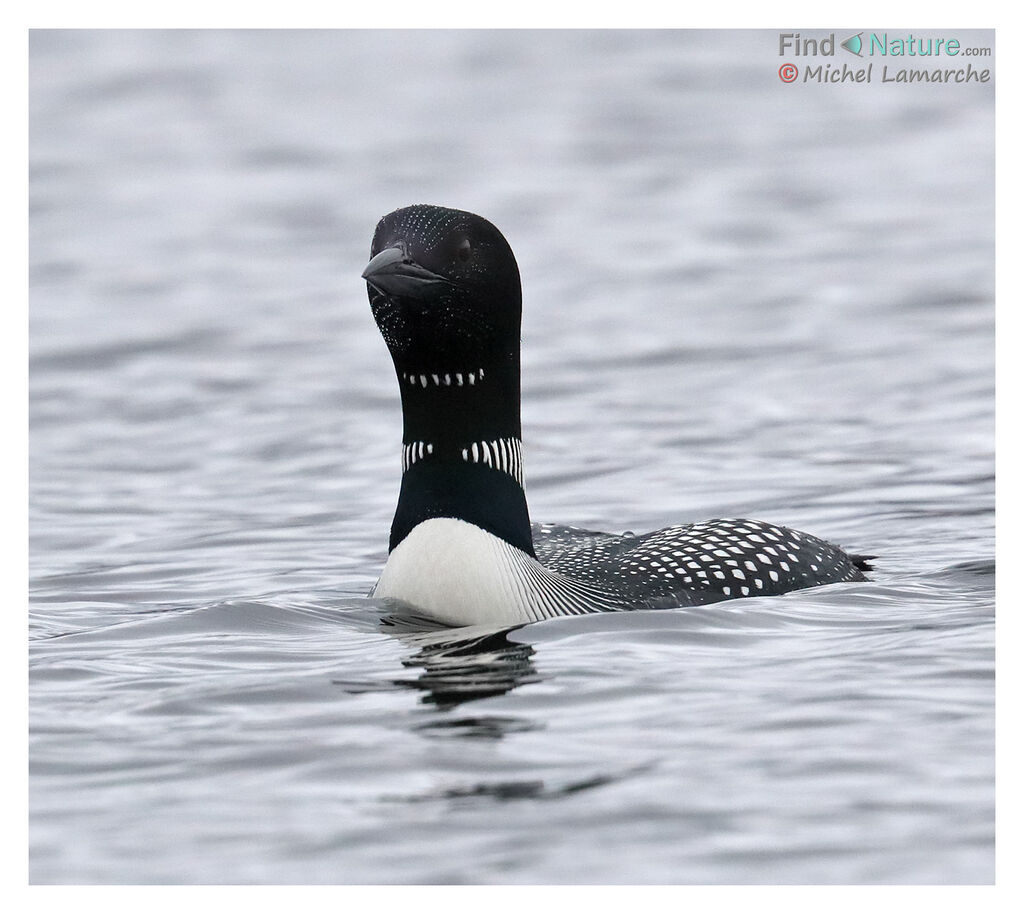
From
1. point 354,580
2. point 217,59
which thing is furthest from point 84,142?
point 354,580

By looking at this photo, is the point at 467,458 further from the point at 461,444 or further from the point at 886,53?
the point at 886,53

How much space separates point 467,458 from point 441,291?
576 millimetres

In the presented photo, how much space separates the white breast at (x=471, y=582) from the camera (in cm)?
599

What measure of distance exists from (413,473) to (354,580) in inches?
51.0

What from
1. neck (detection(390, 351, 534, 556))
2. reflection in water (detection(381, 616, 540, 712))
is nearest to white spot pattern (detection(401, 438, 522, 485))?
neck (detection(390, 351, 534, 556))

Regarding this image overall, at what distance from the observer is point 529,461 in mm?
9875

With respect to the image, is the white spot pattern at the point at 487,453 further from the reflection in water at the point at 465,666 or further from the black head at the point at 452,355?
the reflection in water at the point at 465,666

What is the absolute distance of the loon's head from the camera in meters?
5.77

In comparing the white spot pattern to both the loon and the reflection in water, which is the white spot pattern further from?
the reflection in water

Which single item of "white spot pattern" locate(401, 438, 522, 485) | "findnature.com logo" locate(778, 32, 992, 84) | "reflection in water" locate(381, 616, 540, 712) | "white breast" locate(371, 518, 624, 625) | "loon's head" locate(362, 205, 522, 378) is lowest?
"reflection in water" locate(381, 616, 540, 712)

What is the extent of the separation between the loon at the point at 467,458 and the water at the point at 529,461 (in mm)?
166

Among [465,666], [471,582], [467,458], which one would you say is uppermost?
[467,458]

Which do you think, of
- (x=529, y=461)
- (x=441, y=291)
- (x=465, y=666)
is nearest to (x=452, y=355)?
(x=441, y=291)
